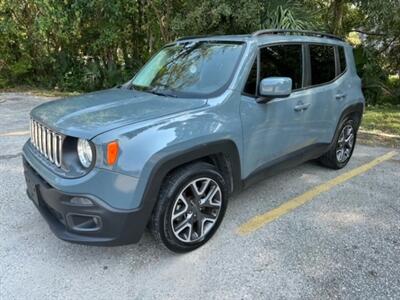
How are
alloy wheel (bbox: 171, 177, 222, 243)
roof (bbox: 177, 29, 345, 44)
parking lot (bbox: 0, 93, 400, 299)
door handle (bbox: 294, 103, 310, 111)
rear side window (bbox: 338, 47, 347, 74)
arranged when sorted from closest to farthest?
1. parking lot (bbox: 0, 93, 400, 299)
2. alloy wheel (bbox: 171, 177, 222, 243)
3. roof (bbox: 177, 29, 345, 44)
4. door handle (bbox: 294, 103, 310, 111)
5. rear side window (bbox: 338, 47, 347, 74)

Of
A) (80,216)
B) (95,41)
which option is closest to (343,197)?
(80,216)

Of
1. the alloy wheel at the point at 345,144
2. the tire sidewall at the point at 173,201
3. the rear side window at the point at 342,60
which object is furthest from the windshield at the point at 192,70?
the alloy wheel at the point at 345,144

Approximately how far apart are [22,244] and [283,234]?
220 cm

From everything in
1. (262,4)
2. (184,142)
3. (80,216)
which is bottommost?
(80,216)

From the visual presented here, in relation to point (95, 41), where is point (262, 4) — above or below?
above

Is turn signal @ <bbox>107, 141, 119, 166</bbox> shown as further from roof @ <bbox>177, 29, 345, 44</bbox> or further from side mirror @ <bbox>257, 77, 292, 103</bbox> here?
roof @ <bbox>177, 29, 345, 44</bbox>

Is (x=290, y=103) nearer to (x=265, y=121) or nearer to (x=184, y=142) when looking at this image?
(x=265, y=121)

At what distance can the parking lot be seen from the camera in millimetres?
2520

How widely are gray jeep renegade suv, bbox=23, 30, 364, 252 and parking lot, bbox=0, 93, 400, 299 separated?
0.91 feet

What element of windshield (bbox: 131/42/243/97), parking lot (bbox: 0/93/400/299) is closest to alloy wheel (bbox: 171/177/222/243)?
parking lot (bbox: 0/93/400/299)

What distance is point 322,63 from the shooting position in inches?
162

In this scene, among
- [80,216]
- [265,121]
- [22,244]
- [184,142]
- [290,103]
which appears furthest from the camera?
[290,103]

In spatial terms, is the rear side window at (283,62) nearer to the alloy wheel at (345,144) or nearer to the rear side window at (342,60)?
the rear side window at (342,60)

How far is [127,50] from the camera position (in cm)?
1224
